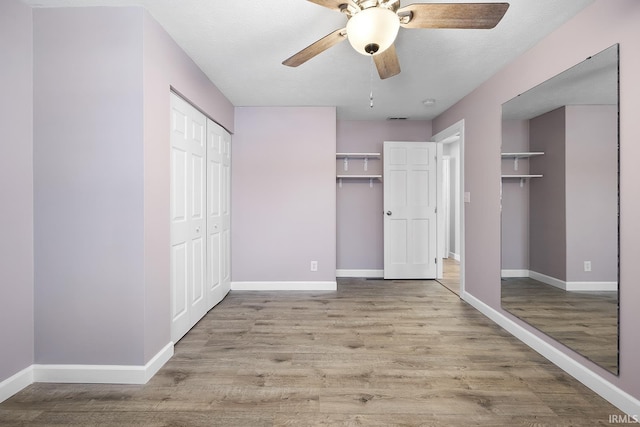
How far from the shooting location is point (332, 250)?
405cm

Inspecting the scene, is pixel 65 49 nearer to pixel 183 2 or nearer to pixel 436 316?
pixel 183 2

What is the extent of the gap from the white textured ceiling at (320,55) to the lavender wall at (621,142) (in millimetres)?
140

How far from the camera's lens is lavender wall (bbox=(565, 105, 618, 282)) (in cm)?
178

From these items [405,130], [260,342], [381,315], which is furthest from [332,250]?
[405,130]

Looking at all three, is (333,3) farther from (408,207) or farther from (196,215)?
(408,207)

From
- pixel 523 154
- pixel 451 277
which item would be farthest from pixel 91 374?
pixel 451 277

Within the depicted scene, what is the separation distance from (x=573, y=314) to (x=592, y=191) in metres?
0.83

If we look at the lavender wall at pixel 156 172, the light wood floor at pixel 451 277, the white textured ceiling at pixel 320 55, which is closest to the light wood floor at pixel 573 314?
the light wood floor at pixel 451 277

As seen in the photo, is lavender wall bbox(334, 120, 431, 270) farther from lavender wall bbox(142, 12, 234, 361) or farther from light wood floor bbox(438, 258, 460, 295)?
lavender wall bbox(142, 12, 234, 361)

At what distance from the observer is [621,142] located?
1723 mm

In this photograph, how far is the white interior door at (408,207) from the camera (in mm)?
4605

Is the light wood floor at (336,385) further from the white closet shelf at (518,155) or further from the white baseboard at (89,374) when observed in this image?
the white closet shelf at (518,155)

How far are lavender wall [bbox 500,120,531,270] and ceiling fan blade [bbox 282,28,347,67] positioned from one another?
1740 mm

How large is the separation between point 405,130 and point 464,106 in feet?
4.13
